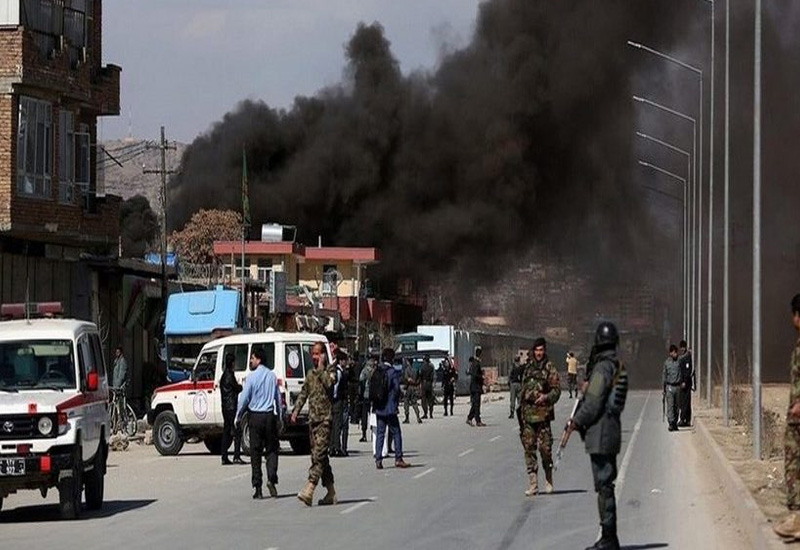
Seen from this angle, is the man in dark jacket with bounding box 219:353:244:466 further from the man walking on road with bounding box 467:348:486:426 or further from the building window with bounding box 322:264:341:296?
the building window with bounding box 322:264:341:296

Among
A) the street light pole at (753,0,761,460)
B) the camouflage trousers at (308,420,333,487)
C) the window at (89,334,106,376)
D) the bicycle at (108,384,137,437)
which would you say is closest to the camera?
the camouflage trousers at (308,420,333,487)

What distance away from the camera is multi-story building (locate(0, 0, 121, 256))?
33.6m

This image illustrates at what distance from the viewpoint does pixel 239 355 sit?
93.8 feet

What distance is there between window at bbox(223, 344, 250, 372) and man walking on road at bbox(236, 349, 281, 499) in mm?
9033

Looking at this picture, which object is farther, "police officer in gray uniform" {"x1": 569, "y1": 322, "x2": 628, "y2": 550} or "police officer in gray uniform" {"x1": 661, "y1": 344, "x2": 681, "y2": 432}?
"police officer in gray uniform" {"x1": 661, "y1": 344, "x2": 681, "y2": 432}

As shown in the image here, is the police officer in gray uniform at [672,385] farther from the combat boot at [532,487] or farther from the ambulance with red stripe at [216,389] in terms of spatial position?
the combat boot at [532,487]

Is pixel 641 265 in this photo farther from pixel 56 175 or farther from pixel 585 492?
pixel 585 492

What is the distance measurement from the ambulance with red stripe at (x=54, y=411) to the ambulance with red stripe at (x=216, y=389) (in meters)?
8.99

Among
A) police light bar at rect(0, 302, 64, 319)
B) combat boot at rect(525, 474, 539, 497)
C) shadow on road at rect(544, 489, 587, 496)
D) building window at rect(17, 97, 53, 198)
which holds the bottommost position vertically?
shadow on road at rect(544, 489, 587, 496)

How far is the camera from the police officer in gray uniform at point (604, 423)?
13.1m

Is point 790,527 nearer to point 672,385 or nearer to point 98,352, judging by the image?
point 98,352

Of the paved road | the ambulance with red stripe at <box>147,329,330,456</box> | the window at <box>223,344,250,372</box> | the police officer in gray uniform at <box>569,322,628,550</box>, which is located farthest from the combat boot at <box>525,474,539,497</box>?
the window at <box>223,344,250,372</box>

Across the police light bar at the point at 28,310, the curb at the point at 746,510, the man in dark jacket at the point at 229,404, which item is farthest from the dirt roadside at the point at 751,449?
the police light bar at the point at 28,310

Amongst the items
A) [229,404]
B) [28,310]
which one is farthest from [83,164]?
[28,310]
